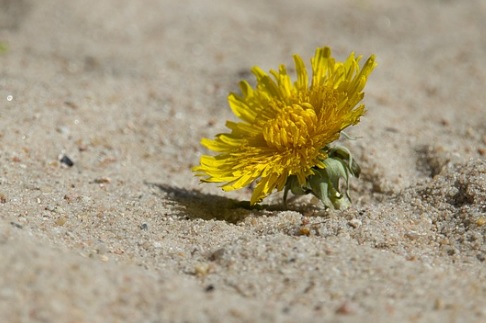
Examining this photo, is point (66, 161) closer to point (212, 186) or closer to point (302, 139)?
point (212, 186)

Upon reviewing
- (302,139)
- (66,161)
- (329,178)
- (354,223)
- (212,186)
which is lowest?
(66,161)

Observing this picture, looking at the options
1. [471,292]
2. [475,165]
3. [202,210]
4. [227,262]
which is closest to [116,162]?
[202,210]

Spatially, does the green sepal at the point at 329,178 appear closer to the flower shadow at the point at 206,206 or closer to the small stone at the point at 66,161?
the flower shadow at the point at 206,206

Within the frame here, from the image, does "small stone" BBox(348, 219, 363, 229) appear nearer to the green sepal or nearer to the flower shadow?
the green sepal

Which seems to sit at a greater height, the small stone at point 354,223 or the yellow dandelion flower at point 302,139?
the yellow dandelion flower at point 302,139

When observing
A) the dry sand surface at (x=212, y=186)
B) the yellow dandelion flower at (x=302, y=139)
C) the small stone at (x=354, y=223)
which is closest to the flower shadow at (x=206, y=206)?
the dry sand surface at (x=212, y=186)

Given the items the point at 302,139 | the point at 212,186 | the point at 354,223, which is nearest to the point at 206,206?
the point at 212,186

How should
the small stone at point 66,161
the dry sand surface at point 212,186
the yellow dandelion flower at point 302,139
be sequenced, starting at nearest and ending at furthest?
the dry sand surface at point 212,186 < the yellow dandelion flower at point 302,139 < the small stone at point 66,161
